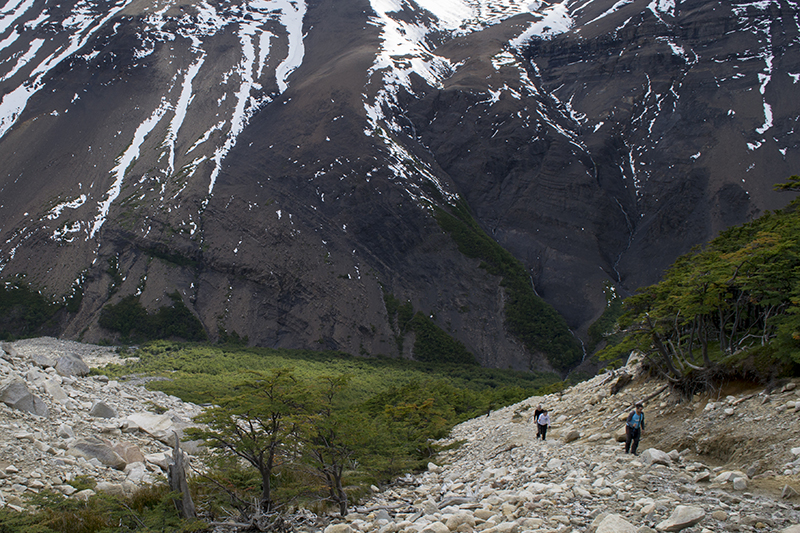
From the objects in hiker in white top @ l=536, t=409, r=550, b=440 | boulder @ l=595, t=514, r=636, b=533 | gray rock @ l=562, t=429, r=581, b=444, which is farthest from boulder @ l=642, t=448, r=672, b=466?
hiker in white top @ l=536, t=409, r=550, b=440

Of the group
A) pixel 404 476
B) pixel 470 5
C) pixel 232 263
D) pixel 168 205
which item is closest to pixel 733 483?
pixel 404 476

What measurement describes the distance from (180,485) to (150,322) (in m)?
72.2

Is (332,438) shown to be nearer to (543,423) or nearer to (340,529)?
(340,529)

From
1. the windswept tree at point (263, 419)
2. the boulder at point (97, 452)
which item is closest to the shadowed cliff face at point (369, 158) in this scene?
the boulder at point (97, 452)

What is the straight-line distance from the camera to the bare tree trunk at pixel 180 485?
1088 cm

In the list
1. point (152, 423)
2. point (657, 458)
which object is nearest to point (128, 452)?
point (152, 423)

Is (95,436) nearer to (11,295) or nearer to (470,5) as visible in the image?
(11,295)

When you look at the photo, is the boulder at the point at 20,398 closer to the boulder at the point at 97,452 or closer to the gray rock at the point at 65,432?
the gray rock at the point at 65,432

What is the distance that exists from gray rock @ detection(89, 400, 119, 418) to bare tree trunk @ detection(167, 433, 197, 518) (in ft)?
26.2

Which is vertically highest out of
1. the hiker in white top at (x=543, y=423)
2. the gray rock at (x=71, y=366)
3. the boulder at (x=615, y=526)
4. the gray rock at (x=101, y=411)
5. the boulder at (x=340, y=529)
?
the boulder at (x=615, y=526)

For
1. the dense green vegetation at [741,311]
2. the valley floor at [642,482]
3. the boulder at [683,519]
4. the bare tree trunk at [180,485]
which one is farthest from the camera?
the dense green vegetation at [741,311]

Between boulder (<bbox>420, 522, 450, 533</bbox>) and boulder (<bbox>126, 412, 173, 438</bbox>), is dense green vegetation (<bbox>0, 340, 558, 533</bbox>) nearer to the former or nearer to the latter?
boulder (<bbox>126, 412, 173, 438</bbox>)

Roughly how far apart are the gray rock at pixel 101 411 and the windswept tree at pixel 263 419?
22.9ft

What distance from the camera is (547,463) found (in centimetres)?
1222
